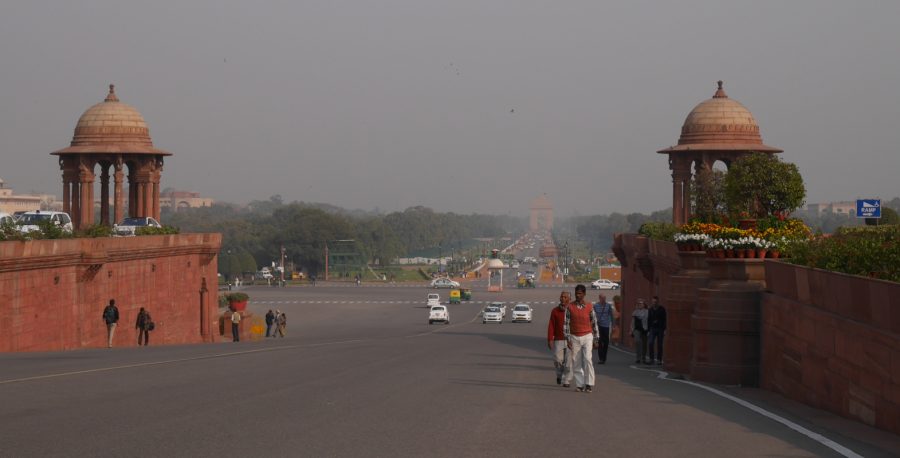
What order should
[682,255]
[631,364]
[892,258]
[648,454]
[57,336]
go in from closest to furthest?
[648,454]
[892,258]
[682,255]
[631,364]
[57,336]

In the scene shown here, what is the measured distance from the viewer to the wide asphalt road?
385 inches

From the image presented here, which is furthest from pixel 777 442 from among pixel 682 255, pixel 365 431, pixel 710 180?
pixel 710 180

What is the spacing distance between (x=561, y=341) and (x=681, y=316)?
5824mm

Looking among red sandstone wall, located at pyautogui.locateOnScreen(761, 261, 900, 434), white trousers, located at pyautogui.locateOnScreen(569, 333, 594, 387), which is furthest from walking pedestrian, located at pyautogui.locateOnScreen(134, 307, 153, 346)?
red sandstone wall, located at pyautogui.locateOnScreen(761, 261, 900, 434)

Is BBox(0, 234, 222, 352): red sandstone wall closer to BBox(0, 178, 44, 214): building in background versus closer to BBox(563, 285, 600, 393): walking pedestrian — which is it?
BBox(563, 285, 600, 393): walking pedestrian

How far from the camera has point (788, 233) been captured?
752 inches

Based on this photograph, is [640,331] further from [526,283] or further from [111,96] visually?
[526,283]

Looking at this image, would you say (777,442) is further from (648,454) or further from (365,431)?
(365,431)

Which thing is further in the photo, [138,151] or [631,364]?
[138,151]

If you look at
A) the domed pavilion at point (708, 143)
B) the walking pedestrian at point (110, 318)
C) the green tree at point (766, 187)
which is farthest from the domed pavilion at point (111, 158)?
the green tree at point (766, 187)

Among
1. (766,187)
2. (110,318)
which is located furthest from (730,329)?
(110,318)

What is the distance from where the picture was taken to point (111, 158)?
156ft

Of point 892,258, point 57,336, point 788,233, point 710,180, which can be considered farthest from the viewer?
point 710,180

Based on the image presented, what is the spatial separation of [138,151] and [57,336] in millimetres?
19167
